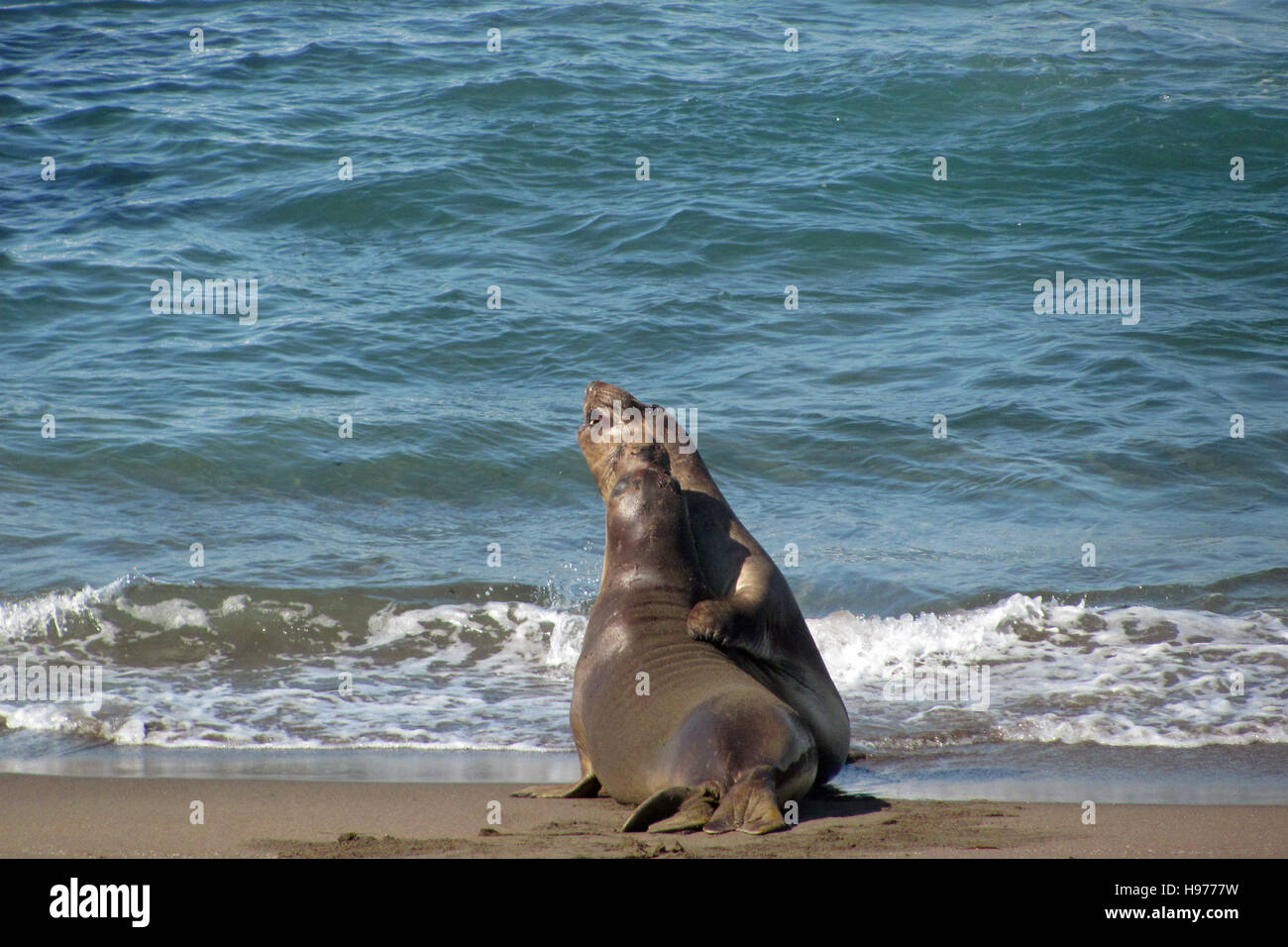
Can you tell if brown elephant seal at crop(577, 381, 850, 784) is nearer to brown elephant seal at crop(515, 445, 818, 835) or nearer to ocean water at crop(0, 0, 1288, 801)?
brown elephant seal at crop(515, 445, 818, 835)

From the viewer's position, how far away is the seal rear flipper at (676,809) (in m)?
4.04

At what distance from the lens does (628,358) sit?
12.2m

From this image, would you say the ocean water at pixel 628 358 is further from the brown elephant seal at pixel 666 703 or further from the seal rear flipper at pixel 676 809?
the seal rear flipper at pixel 676 809

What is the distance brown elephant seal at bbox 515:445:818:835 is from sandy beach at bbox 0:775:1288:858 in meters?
0.12

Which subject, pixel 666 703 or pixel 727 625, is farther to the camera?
pixel 727 625

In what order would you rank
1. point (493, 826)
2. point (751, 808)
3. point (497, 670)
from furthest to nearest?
point (497, 670), point (493, 826), point (751, 808)

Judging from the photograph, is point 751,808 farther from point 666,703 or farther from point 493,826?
point 493,826

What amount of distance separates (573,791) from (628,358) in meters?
7.78

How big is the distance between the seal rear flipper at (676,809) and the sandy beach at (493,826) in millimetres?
75

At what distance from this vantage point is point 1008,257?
47.2ft

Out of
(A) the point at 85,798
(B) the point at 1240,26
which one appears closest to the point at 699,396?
(A) the point at 85,798

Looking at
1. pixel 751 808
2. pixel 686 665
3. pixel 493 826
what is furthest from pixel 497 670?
pixel 751 808

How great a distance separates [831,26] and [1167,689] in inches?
636

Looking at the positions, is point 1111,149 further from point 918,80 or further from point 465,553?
point 465,553
